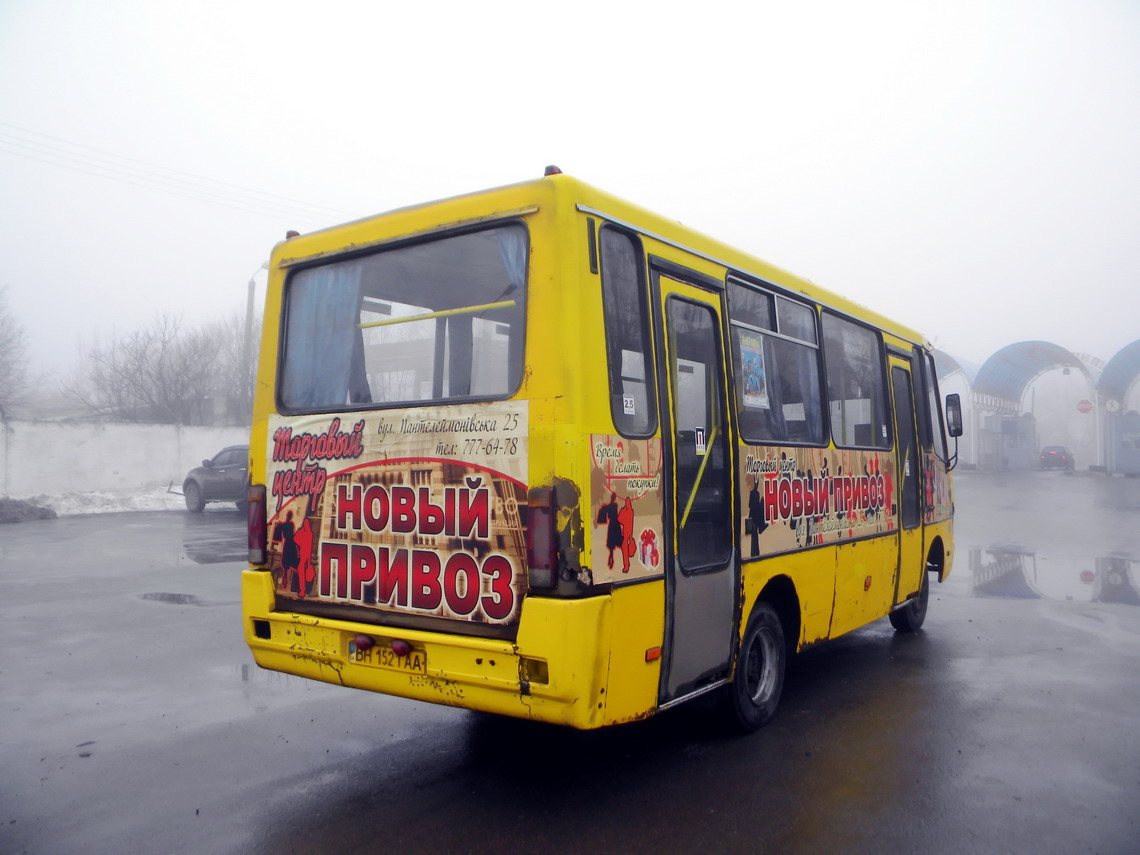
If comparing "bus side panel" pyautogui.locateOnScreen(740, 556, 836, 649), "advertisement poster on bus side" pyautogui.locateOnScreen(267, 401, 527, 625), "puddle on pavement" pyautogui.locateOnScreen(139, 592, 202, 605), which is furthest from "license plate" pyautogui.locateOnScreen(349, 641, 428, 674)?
"puddle on pavement" pyautogui.locateOnScreen(139, 592, 202, 605)

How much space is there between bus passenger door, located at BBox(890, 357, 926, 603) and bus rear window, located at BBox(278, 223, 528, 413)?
16.8 feet

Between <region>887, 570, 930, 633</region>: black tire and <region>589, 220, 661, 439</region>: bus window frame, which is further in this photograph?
<region>887, 570, 930, 633</region>: black tire

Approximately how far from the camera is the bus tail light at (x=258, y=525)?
5199 mm

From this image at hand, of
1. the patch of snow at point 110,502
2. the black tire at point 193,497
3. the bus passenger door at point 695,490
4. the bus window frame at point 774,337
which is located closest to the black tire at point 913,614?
the bus window frame at point 774,337

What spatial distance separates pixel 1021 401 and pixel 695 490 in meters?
60.1

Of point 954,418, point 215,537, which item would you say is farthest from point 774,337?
point 215,537

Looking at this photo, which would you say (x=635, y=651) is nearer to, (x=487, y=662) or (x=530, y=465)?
(x=487, y=662)

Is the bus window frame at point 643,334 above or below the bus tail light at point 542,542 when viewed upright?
above

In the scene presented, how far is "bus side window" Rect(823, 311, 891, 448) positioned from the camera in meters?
7.11

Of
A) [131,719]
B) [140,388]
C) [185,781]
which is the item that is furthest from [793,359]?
[140,388]

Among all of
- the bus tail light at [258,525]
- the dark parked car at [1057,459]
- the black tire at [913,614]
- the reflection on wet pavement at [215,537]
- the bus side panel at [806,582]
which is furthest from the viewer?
the dark parked car at [1057,459]

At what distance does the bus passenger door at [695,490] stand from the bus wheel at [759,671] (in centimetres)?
30

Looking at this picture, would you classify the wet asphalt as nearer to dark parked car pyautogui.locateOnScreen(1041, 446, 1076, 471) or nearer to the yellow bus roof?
the yellow bus roof

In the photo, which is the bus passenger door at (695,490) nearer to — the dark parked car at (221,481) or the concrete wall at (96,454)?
the dark parked car at (221,481)
